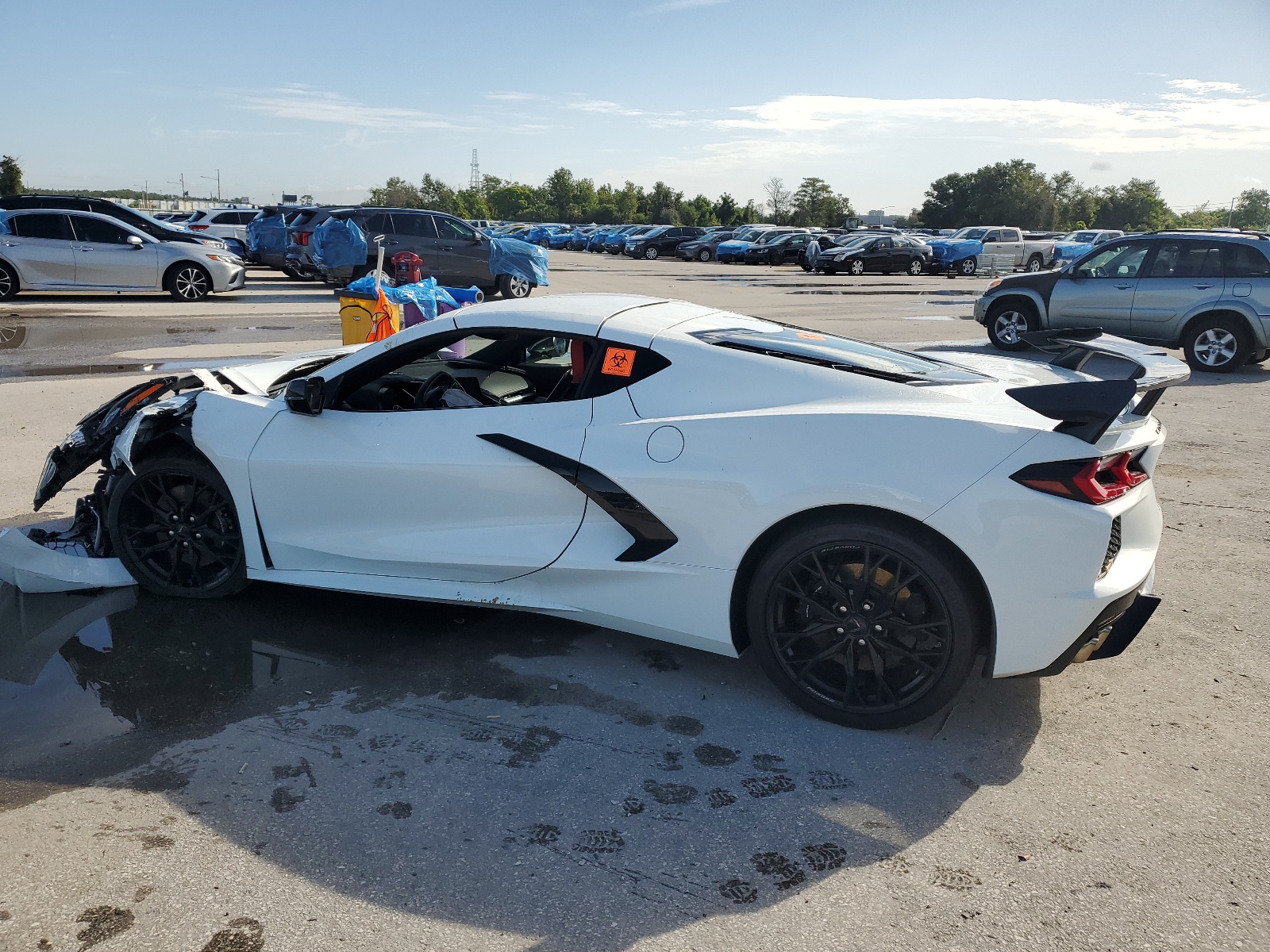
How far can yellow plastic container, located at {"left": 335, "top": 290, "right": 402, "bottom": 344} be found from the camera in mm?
8578

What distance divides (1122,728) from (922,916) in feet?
4.69

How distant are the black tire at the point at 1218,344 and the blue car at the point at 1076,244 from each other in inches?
760

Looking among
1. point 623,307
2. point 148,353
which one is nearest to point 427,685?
point 623,307

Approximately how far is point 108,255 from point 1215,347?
17446 millimetres

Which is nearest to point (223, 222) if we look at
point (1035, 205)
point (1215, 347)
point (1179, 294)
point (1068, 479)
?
point (1179, 294)

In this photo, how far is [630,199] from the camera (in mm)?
115250

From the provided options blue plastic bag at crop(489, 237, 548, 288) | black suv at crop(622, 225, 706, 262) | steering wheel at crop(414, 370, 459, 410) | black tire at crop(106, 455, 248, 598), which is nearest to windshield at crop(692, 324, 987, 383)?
steering wheel at crop(414, 370, 459, 410)

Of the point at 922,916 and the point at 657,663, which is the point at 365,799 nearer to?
the point at 657,663

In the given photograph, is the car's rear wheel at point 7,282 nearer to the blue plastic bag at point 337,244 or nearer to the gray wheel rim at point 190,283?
the gray wheel rim at point 190,283

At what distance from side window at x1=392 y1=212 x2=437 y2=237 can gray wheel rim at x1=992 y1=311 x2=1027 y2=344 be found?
11185 millimetres

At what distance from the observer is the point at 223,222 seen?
2944 cm

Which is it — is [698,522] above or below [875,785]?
above

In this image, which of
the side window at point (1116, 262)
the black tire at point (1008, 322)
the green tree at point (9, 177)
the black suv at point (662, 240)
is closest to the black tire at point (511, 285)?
the black tire at point (1008, 322)

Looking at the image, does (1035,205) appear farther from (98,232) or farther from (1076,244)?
(98,232)
